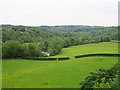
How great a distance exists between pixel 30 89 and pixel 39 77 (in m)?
9.03

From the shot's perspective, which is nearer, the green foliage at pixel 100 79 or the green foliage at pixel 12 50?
the green foliage at pixel 100 79

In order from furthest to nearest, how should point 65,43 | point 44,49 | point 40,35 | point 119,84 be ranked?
point 40,35, point 65,43, point 44,49, point 119,84

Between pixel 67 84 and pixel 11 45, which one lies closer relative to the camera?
pixel 67 84

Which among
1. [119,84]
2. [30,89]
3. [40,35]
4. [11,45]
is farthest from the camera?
[40,35]

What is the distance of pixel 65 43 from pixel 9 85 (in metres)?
67.1

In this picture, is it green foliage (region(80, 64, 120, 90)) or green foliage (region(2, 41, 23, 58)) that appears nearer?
green foliage (region(80, 64, 120, 90))

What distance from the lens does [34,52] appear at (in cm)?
7275

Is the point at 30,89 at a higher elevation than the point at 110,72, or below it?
below

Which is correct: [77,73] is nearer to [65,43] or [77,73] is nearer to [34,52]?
[34,52]

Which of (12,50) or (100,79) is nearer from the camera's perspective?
(100,79)

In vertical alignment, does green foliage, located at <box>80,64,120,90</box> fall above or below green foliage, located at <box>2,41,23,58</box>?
above

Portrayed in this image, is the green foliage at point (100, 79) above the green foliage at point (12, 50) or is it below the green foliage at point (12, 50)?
above

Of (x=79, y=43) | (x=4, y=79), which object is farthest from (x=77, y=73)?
(x=79, y=43)

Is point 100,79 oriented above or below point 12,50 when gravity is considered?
above
